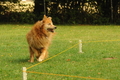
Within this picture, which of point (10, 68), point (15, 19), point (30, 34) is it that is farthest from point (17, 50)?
point (15, 19)

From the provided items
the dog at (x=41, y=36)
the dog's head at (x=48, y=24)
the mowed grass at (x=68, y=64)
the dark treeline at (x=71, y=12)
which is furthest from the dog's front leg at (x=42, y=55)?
the dark treeline at (x=71, y=12)

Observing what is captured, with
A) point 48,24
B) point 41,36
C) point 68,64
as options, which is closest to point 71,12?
point 41,36

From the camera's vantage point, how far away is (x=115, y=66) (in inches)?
370

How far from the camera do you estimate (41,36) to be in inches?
408

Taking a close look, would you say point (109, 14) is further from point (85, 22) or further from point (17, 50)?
point (17, 50)

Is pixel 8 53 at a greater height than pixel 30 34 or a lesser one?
lesser

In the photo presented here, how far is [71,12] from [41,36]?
60.6 ft

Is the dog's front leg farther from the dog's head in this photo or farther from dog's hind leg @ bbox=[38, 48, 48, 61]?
the dog's head

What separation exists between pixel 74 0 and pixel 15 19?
5.53 meters

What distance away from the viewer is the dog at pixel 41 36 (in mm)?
10266

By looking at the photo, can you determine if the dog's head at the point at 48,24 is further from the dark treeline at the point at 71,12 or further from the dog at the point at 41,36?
the dark treeline at the point at 71,12

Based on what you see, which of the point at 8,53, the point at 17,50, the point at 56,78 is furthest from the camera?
the point at 17,50

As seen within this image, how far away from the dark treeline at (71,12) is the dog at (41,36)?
17889 mm

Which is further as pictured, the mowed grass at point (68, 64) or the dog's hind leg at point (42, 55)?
the dog's hind leg at point (42, 55)
